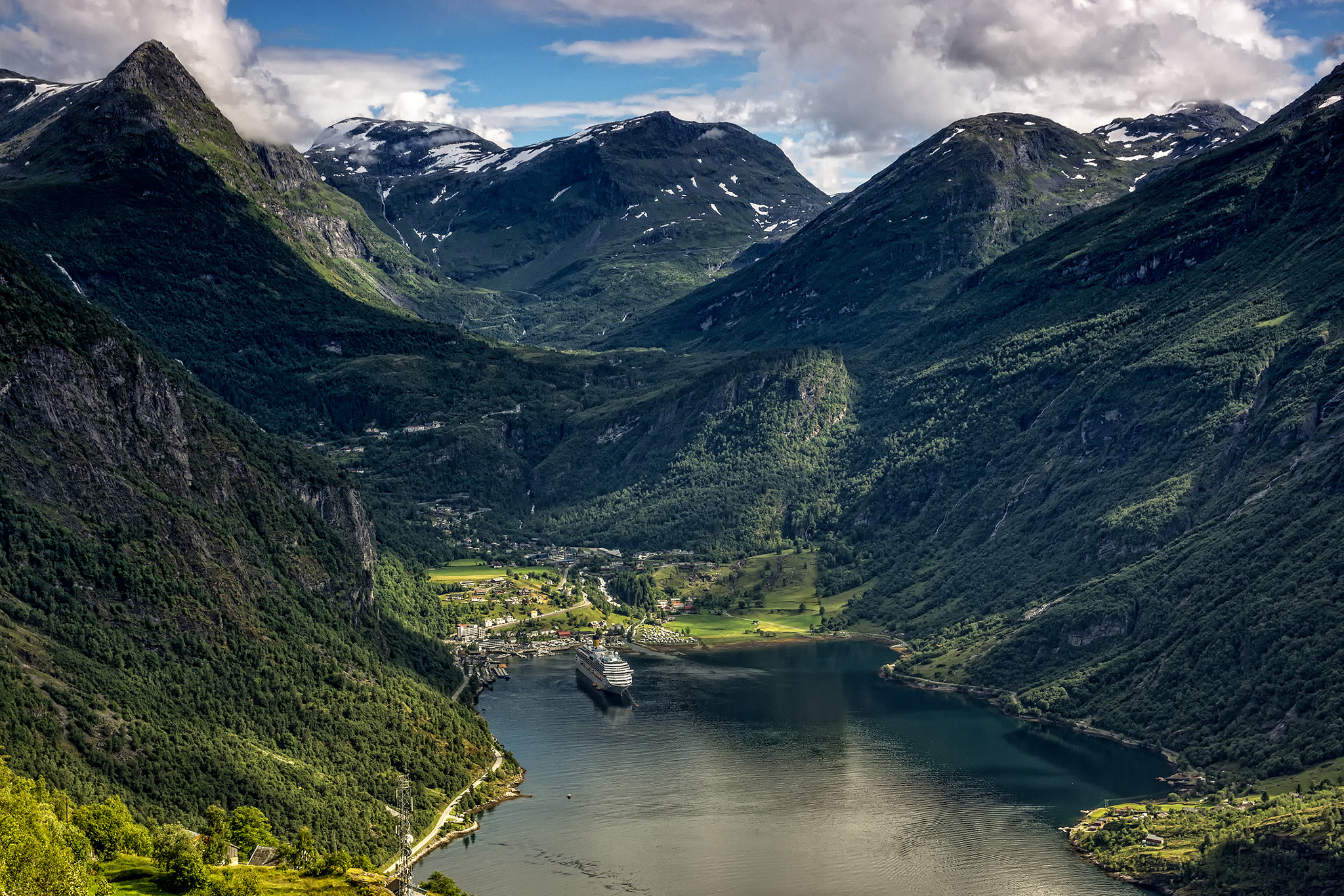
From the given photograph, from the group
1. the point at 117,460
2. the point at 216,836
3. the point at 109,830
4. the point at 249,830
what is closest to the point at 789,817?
the point at 249,830

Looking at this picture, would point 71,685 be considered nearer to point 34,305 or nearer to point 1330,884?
point 34,305

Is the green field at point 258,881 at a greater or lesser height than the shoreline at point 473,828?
lesser

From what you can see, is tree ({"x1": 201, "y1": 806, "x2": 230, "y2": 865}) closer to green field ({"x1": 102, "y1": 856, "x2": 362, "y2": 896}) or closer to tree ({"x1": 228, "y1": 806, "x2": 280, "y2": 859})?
tree ({"x1": 228, "y1": 806, "x2": 280, "y2": 859})

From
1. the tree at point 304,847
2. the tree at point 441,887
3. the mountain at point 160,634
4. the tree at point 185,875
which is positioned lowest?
the tree at point 441,887

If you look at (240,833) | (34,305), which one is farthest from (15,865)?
(34,305)

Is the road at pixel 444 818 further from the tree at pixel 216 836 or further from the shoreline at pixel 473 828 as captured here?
the tree at pixel 216 836

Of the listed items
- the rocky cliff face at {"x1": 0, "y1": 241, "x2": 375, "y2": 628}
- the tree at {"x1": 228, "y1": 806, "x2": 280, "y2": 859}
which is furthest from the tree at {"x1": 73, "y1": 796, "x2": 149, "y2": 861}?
the rocky cliff face at {"x1": 0, "y1": 241, "x2": 375, "y2": 628}

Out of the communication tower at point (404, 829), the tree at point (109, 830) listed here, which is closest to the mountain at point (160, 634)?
the communication tower at point (404, 829)
